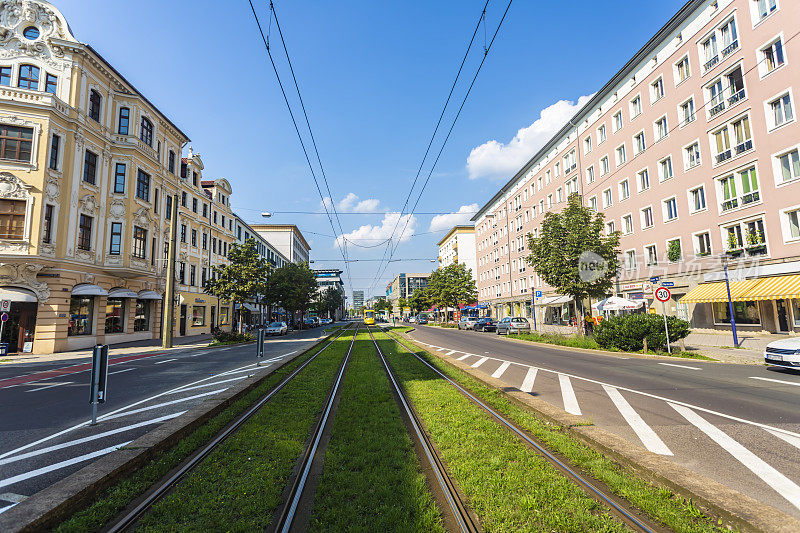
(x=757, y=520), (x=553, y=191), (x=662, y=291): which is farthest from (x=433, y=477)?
(x=553, y=191)

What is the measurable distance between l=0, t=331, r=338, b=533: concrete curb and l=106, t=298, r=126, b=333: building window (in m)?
25.3

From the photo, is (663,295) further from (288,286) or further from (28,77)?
(288,286)

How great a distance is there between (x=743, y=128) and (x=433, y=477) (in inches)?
1152

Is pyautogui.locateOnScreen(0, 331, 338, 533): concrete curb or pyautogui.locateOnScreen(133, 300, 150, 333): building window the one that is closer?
pyautogui.locateOnScreen(0, 331, 338, 533): concrete curb

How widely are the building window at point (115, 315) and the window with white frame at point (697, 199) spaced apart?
136 feet

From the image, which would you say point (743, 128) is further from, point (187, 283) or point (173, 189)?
point (187, 283)

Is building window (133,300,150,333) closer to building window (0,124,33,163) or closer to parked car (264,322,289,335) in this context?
parked car (264,322,289,335)

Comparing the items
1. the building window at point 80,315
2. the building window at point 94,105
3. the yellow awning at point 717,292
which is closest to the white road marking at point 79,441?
the building window at point 80,315

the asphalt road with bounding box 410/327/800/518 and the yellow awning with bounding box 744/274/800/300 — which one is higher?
the yellow awning with bounding box 744/274/800/300

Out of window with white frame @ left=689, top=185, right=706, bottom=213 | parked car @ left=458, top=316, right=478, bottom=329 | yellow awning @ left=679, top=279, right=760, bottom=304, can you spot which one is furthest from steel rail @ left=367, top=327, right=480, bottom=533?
parked car @ left=458, top=316, right=478, bottom=329

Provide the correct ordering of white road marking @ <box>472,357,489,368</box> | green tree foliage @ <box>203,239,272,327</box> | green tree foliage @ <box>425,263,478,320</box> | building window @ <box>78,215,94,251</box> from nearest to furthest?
white road marking @ <box>472,357,489,368</box> → building window @ <box>78,215,94,251</box> → green tree foliage @ <box>203,239,272,327</box> → green tree foliage @ <box>425,263,478,320</box>

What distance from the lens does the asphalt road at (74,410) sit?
4820 millimetres

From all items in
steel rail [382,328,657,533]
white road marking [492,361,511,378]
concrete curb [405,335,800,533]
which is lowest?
white road marking [492,361,511,378]

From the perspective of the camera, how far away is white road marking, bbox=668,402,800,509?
13.2 ft
